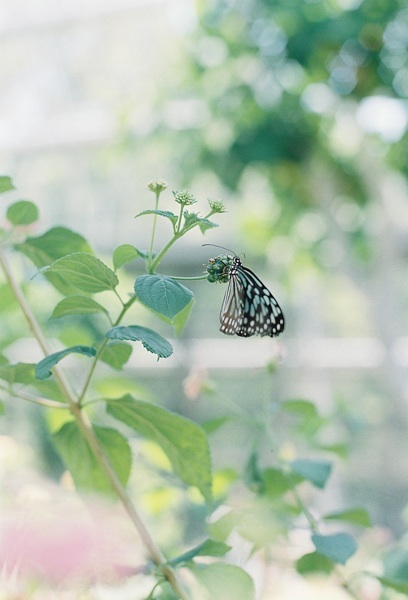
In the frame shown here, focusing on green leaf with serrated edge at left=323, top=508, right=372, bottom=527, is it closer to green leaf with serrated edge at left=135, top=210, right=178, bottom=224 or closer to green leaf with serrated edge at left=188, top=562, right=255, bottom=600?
green leaf with serrated edge at left=188, top=562, right=255, bottom=600

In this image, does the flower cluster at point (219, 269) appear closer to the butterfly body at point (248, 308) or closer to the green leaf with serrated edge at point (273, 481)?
the butterfly body at point (248, 308)

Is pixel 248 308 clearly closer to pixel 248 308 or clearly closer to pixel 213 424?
pixel 248 308

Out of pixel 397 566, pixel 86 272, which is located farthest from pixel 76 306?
pixel 397 566

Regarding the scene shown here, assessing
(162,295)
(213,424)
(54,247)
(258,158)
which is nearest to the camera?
(162,295)

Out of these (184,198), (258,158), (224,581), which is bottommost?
(224,581)

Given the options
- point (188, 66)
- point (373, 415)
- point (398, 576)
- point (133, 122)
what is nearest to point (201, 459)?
point (398, 576)

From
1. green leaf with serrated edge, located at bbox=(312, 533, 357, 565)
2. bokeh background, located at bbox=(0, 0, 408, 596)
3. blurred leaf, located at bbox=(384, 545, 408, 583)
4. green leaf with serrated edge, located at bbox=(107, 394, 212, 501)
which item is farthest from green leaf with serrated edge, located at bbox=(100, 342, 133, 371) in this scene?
bokeh background, located at bbox=(0, 0, 408, 596)
